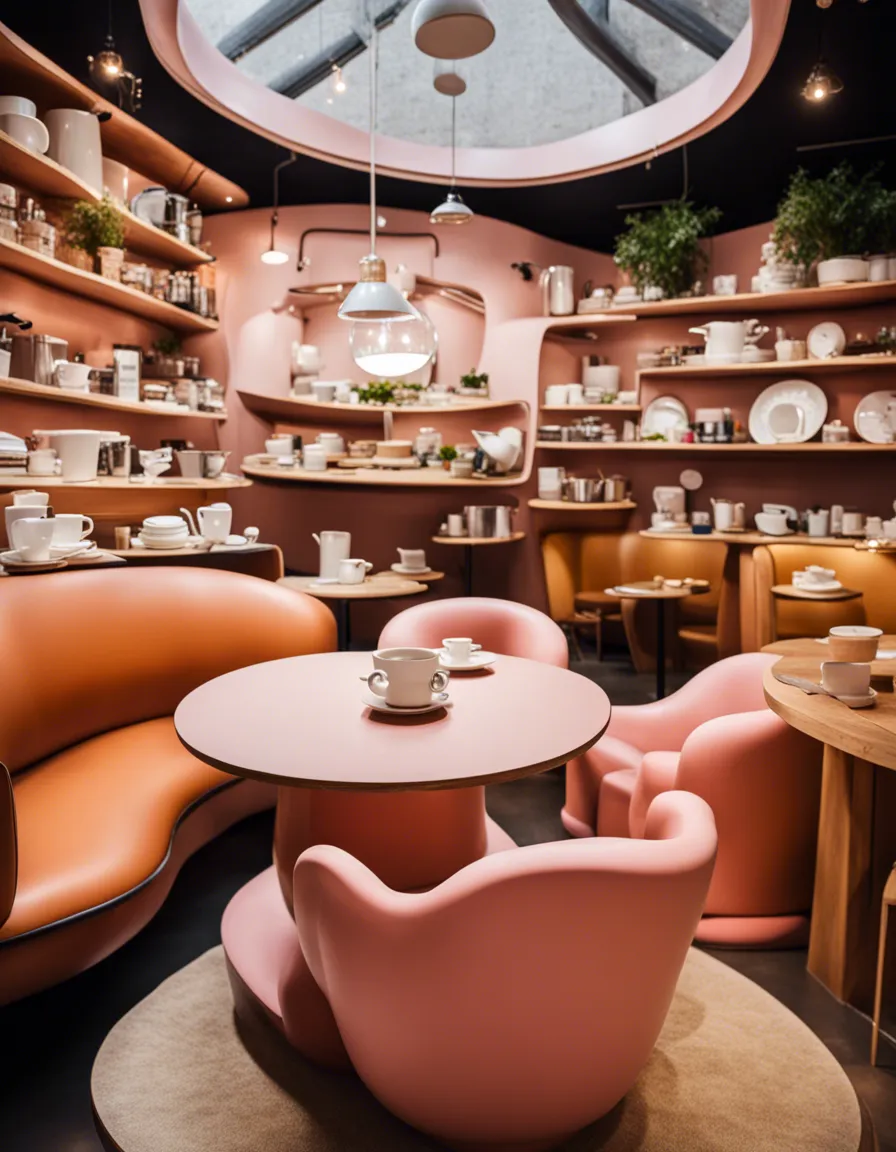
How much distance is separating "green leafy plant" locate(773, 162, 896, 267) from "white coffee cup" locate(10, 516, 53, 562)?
4.86 metres

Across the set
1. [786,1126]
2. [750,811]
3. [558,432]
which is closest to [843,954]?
[750,811]

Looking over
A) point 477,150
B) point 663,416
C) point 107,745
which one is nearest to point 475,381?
point 663,416

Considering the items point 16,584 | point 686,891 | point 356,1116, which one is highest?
point 16,584

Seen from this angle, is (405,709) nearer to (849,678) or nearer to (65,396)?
(849,678)

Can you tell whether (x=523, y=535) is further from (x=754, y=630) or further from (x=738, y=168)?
(x=738, y=168)

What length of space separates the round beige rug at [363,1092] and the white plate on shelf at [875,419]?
4489 mm

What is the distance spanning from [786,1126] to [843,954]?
0.56m

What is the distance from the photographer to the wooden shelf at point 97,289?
3923 mm

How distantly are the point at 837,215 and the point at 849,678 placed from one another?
4.24m

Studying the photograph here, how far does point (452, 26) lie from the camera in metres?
2.63

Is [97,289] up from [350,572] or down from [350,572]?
up

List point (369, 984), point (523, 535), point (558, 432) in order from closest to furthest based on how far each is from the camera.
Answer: point (369, 984) < point (523, 535) < point (558, 432)

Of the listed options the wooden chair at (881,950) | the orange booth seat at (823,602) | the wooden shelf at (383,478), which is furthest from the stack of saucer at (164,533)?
the orange booth seat at (823,602)

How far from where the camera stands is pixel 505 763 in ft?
5.00
